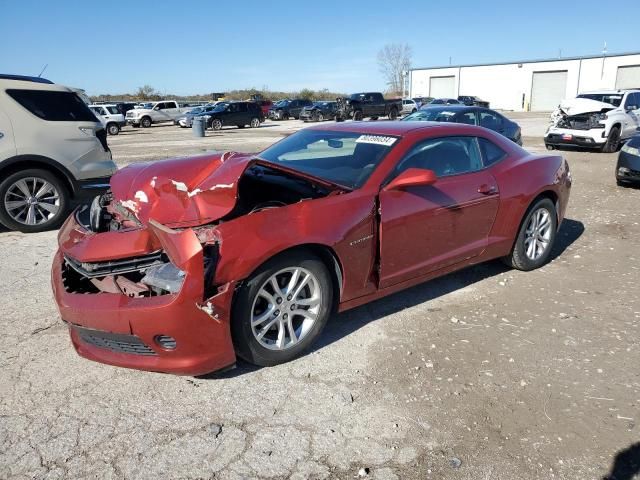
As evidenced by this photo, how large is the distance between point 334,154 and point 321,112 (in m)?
30.8

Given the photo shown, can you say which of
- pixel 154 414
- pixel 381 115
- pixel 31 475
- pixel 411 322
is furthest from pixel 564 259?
pixel 381 115

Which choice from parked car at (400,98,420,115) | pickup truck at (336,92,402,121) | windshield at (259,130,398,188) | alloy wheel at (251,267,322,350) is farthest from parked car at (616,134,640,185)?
parked car at (400,98,420,115)

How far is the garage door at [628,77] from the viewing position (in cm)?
4512

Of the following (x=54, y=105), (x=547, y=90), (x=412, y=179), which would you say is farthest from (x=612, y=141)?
(x=547, y=90)

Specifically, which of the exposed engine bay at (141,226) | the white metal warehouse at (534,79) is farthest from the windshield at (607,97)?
the white metal warehouse at (534,79)

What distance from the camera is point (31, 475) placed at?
2.27 metres

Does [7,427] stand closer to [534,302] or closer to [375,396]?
[375,396]

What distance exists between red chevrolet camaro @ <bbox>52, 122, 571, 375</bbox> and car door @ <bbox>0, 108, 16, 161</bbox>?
318 centimetres

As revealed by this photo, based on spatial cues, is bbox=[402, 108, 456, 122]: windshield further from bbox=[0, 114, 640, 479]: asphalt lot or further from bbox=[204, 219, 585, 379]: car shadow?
bbox=[0, 114, 640, 479]: asphalt lot

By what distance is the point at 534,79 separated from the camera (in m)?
51.0

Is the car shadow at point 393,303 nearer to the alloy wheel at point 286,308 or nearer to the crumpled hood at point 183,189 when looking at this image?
the alloy wheel at point 286,308

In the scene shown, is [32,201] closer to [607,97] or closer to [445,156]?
[445,156]

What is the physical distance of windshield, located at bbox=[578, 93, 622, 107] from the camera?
15.5m

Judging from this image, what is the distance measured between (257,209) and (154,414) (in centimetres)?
136
